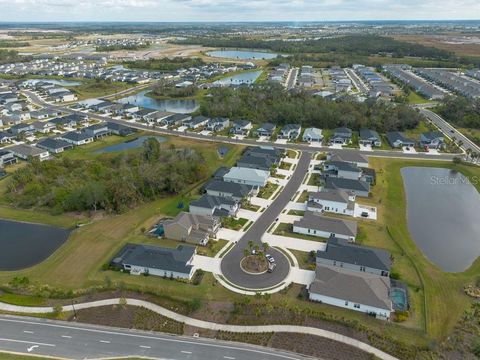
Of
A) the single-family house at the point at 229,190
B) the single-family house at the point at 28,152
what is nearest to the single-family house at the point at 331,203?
the single-family house at the point at 229,190

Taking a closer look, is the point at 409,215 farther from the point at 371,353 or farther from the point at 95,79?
the point at 95,79

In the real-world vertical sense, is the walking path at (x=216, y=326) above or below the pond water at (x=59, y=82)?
below

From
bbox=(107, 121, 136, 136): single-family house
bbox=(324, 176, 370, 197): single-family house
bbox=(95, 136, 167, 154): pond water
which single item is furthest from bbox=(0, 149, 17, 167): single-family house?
bbox=(324, 176, 370, 197): single-family house

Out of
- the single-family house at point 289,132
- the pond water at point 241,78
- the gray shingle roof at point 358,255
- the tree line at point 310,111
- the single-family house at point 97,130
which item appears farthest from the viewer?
the pond water at point 241,78

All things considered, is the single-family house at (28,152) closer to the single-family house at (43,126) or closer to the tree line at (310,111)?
the single-family house at (43,126)

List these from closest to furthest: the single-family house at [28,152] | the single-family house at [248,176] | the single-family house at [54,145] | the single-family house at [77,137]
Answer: the single-family house at [248,176], the single-family house at [28,152], the single-family house at [54,145], the single-family house at [77,137]

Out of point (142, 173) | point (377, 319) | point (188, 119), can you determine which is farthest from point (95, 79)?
point (377, 319)

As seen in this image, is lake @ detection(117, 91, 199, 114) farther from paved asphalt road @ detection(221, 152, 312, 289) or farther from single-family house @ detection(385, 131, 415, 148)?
paved asphalt road @ detection(221, 152, 312, 289)
